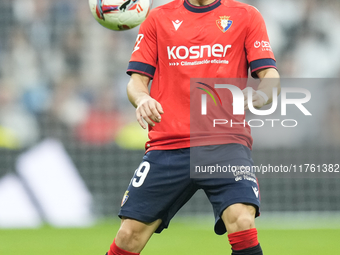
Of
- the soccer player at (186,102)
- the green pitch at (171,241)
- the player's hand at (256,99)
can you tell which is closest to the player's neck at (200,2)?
the soccer player at (186,102)

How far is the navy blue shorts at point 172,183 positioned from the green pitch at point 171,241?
250 cm

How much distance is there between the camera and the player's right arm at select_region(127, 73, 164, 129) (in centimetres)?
293

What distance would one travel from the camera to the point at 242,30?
3303mm

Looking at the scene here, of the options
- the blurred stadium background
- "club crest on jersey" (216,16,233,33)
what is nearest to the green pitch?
the blurred stadium background

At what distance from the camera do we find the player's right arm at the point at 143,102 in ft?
9.62

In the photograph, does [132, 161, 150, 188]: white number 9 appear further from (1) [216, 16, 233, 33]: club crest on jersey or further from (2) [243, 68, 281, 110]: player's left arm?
(1) [216, 16, 233, 33]: club crest on jersey

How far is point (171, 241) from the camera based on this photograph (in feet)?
21.2

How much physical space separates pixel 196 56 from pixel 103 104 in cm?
516

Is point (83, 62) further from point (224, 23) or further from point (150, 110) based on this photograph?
point (150, 110)

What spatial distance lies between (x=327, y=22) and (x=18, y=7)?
4917mm

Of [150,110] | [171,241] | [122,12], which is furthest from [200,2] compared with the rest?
[171,241]

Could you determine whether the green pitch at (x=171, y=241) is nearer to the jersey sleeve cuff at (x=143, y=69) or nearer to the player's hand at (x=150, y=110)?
the jersey sleeve cuff at (x=143, y=69)

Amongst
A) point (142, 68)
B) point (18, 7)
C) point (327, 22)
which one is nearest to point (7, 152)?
point (18, 7)

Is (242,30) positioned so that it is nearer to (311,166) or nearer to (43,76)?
(311,166)
